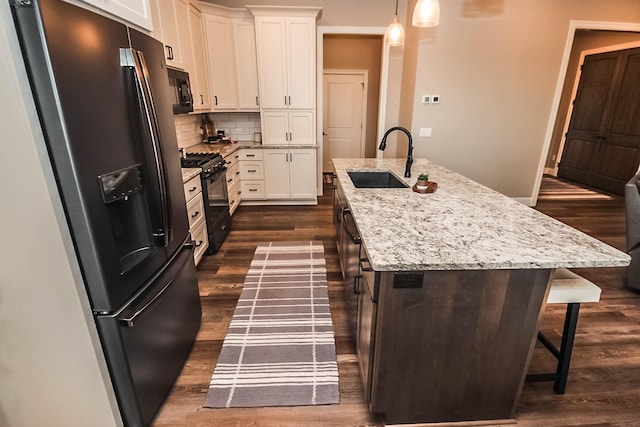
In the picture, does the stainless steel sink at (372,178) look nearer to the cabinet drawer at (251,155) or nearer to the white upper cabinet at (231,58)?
the cabinet drawer at (251,155)

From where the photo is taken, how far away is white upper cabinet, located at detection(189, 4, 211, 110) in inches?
142

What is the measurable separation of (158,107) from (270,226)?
252 centimetres

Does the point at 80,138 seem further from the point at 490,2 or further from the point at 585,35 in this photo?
the point at 585,35

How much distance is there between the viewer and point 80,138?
103 cm

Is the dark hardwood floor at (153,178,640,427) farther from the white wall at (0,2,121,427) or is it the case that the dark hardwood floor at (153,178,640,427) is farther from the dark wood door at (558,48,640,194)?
the dark wood door at (558,48,640,194)

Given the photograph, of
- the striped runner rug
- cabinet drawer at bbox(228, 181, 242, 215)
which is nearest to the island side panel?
the striped runner rug

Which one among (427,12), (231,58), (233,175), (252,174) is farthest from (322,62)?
(427,12)

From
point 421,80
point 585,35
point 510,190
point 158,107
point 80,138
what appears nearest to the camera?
point 80,138

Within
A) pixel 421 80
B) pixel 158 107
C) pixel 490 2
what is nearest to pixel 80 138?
pixel 158 107

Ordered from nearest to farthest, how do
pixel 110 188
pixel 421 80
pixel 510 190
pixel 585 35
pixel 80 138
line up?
pixel 80 138 → pixel 110 188 → pixel 421 80 → pixel 510 190 → pixel 585 35

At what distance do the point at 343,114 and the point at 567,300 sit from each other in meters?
5.68

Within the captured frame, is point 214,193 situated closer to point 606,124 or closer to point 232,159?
point 232,159

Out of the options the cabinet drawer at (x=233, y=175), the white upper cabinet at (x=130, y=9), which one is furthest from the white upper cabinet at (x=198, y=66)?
the white upper cabinet at (x=130, y=9)

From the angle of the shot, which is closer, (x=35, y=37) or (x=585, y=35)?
(x=35, y=37)
